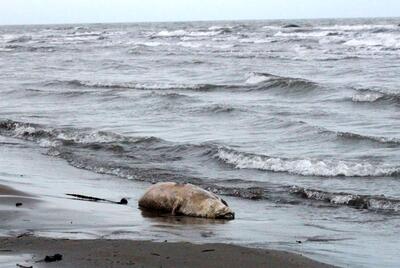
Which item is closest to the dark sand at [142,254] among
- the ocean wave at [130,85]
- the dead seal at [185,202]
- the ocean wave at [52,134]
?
the dead seal at [185,202]

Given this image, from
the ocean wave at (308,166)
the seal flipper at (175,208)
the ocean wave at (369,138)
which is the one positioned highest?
the ocean wave at (369,138)

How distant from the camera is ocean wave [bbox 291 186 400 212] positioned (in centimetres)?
805

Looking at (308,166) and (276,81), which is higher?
(276,81)

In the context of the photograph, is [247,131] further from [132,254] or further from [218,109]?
[132,254]

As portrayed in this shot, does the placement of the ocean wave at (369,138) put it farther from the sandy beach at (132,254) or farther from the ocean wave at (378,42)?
the ocean wave at (378,42)

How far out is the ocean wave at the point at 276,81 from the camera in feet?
69.3

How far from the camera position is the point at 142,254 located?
5.34 meters

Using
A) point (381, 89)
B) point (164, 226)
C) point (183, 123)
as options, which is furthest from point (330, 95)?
point (164, 226)

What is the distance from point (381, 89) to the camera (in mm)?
19016

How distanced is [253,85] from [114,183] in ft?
43.5

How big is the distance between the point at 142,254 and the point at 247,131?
834 cm

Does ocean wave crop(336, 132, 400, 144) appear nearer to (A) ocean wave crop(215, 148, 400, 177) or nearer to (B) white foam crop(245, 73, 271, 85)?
(A) ocean wave crop(215, 148, 400, 177)

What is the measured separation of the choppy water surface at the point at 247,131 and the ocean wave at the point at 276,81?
0.07 m

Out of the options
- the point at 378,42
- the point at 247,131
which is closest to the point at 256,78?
the point at 247,131
